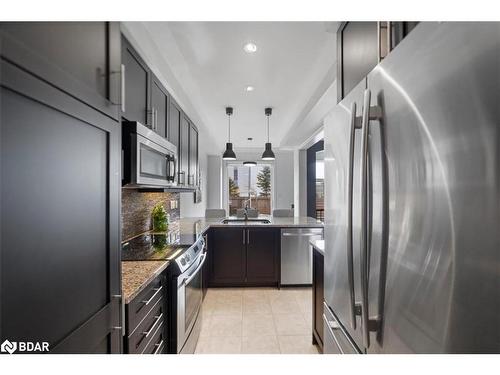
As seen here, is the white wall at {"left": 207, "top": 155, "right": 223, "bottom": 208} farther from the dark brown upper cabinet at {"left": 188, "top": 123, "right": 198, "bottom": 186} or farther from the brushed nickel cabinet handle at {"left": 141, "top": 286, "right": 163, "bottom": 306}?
the brushed nickel cabinet handle at {"left": 141, "top": 286, "right": 163, "bottom": 306}

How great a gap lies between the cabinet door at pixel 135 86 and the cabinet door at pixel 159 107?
0.37ft

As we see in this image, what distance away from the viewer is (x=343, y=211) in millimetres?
1074

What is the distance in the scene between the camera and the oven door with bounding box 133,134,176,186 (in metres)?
1.62

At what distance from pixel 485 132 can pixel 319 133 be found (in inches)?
A: 161

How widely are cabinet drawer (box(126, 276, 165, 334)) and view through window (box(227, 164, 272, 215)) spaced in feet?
20.5

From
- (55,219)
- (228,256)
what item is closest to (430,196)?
(55,219)

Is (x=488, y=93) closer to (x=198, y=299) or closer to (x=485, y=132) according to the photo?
(x=485, y=132)

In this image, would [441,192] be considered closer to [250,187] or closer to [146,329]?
[146,329]

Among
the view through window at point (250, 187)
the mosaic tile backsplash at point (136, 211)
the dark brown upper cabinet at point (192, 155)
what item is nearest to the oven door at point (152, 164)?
the mosaic tile backsplash at point (136, 211)

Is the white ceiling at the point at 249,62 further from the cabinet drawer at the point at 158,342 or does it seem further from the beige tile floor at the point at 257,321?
the beige tile floor at the point at 257,321

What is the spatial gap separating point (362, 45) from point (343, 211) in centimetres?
80

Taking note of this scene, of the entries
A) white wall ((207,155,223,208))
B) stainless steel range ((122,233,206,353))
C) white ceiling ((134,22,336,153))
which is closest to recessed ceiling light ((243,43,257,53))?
white ceiling ((134,22,336,153))

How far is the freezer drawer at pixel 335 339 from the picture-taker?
1.04 metres
